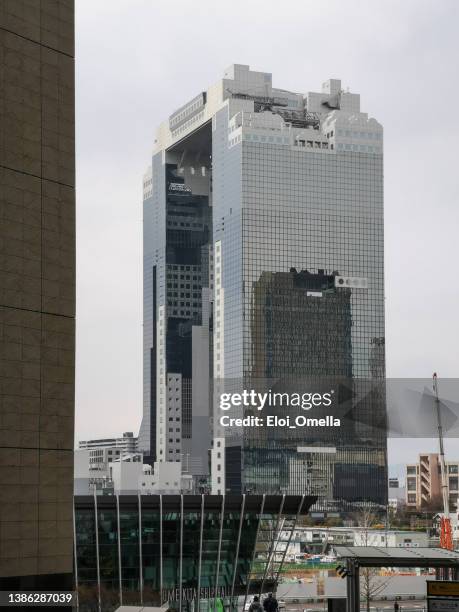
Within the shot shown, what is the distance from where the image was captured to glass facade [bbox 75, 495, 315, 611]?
43812 millimetres

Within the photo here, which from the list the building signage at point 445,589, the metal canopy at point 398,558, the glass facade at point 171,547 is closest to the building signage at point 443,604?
the building signage at point 445,589

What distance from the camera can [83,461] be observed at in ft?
651

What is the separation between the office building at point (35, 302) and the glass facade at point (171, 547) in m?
19.7

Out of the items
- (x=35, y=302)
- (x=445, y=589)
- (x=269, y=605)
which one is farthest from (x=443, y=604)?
(x=35, y=302)

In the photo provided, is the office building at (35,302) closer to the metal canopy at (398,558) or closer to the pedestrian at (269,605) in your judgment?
the metal canopy at (398,558)

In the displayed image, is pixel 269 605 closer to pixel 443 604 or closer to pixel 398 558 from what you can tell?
pixel 398 558

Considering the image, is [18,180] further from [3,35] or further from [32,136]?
[3,35]

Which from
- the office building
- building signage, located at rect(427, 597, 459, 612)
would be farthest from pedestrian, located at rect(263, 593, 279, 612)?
the office building

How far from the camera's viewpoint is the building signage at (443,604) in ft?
104

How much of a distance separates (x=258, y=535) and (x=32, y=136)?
25157 millimetres

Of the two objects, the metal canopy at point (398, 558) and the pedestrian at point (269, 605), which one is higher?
the metal canopy at point (398, 558)

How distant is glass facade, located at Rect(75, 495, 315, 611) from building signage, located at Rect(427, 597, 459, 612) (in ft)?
43.6

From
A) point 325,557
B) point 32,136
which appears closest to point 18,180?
point 32,136

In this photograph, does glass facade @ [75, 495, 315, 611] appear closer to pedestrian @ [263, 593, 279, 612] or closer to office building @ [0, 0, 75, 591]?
pedestrian @ [263, 593, 279, 612]
